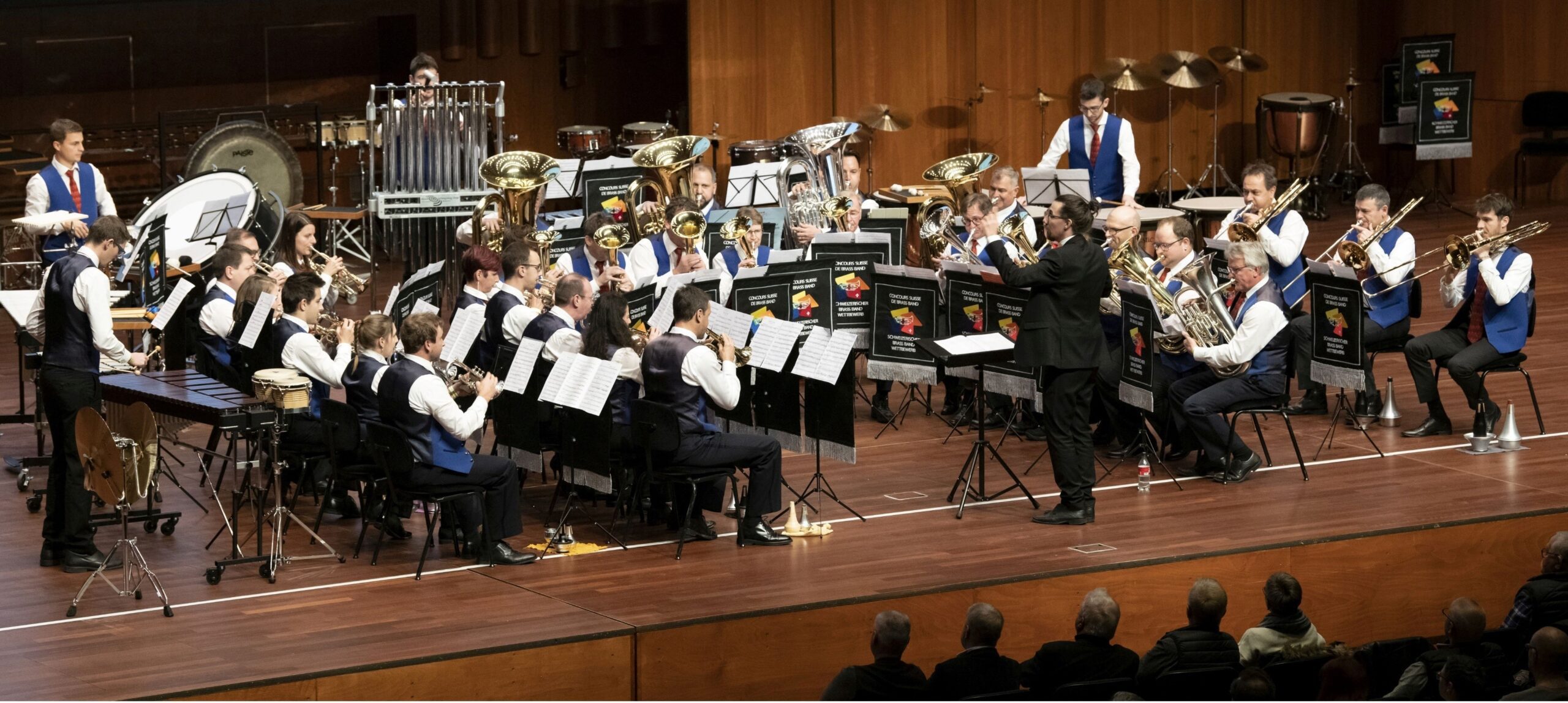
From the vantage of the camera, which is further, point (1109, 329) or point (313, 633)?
point (1109, 329)

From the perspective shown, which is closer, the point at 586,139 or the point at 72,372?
A: the point at 72,372

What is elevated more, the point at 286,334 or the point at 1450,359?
the point at 286,334

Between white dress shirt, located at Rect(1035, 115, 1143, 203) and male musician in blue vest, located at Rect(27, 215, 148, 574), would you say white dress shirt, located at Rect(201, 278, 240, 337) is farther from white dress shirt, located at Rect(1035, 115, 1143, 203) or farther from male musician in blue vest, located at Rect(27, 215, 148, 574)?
white dress shirt, located at Rect(1035, 115, 1143, 203)

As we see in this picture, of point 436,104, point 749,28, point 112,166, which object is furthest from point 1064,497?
point 112,166

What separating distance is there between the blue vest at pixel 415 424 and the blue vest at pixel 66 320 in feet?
4.09

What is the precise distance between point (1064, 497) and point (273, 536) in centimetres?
325

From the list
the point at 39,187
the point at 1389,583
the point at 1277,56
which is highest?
the point at 1277,56

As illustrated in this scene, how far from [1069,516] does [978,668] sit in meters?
2.31

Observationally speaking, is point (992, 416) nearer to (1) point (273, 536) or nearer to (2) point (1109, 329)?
(2) point (1109, 329)

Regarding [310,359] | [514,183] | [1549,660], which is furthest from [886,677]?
[514,183]

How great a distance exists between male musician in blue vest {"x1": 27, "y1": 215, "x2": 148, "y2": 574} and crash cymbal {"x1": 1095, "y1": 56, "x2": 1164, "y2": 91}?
984cm

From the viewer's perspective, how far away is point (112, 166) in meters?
14.6

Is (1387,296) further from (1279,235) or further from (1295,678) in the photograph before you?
(1295,678)

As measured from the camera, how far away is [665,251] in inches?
388
